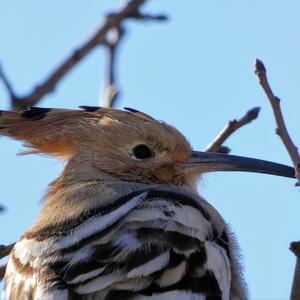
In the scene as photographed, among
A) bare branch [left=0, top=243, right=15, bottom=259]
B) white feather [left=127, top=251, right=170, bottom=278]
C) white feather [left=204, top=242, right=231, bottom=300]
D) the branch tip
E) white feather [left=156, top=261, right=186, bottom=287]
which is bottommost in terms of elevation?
bare branch [left=0, top=243, right=15, bottom=259]

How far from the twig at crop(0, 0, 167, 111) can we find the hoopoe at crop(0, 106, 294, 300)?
0.10m

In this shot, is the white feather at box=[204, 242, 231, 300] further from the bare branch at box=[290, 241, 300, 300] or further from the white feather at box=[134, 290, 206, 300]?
the bare branch at box=[290, 241, 300, 300]

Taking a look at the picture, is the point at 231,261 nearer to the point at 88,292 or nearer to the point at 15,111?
the point at 88,292

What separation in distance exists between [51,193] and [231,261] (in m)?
1.06

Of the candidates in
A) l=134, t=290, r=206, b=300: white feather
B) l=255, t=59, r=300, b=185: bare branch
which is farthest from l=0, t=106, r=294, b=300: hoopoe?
l=255, t=59, r=300, b=185: bare branch

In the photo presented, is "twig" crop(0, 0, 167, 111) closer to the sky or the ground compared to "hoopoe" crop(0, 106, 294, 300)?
closer to the sky

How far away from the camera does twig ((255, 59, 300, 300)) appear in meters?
4.36

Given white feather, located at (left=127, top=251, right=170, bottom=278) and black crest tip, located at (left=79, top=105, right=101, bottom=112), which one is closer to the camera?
white feather, located at (left=127, top=251, right=170, bottom=278)

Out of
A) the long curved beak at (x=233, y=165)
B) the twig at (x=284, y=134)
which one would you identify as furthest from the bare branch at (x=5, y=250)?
the twig at (x=284, y=134)

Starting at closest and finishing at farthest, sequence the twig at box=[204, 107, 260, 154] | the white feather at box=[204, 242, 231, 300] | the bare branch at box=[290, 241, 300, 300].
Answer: the bare branch at box=[290, 241, 300, 300] < the white feather at box=[204, 242, 231, 300] < the twig at box=[204, 107, 260, 154]

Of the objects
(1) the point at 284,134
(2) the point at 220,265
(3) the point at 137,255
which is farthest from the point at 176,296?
(1) the point at 284,134

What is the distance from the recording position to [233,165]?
5.82 metres

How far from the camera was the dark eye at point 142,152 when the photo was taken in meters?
5.91

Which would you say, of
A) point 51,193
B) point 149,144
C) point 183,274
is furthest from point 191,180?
point 183,274
